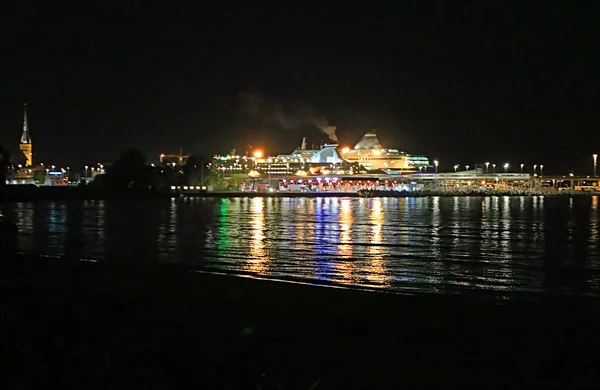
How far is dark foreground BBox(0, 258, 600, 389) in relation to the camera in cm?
461

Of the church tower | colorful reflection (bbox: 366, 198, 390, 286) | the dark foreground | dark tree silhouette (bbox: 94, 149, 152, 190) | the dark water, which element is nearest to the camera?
the dark foreground

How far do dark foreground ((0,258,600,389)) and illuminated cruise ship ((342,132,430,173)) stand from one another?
123305 mm

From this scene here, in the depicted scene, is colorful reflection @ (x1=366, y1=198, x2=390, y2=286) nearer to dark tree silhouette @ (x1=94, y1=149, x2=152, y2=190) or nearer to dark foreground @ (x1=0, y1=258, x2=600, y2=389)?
dark foreground @ (x1=0, y1=258, x2=600, y2=389)

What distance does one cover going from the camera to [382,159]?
13538 centimetres

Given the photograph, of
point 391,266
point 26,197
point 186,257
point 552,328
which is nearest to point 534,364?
point 552,328

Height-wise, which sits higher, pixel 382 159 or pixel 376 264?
pixel 382 159

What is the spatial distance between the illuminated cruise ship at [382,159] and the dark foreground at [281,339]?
12331 centimetres

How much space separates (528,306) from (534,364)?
316cm

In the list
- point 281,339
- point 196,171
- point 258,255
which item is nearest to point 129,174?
point 196,171

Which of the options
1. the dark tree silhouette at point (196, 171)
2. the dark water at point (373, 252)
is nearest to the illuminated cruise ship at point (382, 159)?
the dark tree silhouette at point (196, 171)

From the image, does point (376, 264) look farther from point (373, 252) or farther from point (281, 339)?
point (281, 339)

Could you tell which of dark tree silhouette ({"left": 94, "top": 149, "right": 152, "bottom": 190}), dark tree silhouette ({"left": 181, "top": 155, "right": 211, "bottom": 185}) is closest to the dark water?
dark tree silhouette ({"left": 94, "top": 149, "right": 152, "bottom": 190})

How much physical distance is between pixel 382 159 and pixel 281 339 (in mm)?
131374

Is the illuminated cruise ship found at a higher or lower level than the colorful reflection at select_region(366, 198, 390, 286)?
higher
